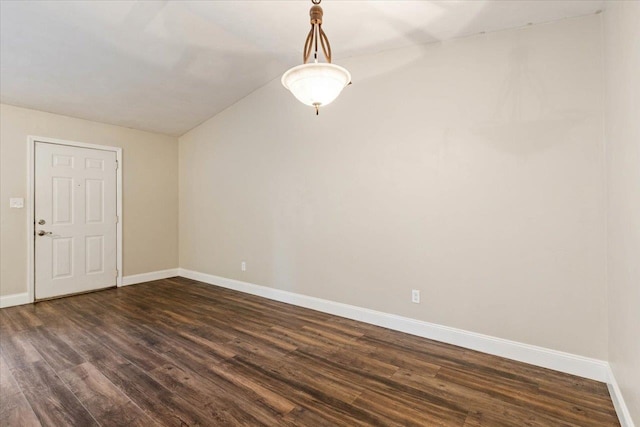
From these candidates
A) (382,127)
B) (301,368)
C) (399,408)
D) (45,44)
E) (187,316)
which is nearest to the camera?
(399,408)

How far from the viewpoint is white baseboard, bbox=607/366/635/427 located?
1723 mm

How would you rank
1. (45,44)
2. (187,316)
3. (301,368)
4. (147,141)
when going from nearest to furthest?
1. (301,368)
2. (45,44)
3. (187,316)
4. (147,141)

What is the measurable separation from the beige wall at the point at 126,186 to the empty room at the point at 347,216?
31mm

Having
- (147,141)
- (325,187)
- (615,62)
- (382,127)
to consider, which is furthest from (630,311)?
(147,141)

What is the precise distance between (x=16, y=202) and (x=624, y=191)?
19.9 ft

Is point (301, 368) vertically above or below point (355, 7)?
below

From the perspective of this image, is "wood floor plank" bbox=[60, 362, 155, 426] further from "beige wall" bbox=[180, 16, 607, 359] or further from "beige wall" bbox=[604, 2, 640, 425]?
"beige wall" bbox=[604, 2, 640, 425]

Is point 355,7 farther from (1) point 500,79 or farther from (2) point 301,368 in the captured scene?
(2) point 301,368

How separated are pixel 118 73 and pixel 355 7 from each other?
283 cm

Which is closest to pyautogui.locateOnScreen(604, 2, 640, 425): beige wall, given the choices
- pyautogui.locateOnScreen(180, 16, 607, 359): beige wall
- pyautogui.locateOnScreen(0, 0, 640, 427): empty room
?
pyautogui.locateOnScreen(0, 0, 640, 427): empty room

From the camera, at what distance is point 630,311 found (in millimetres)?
1666

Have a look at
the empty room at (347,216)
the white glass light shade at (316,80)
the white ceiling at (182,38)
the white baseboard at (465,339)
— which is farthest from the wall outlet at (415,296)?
the white ceiling at (182,38)

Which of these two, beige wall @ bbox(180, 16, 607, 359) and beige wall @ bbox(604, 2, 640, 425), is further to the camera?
beige wall @ bbox(180, 16, 607, 359)

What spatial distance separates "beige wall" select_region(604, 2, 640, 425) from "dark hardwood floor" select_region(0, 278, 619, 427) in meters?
0.46
